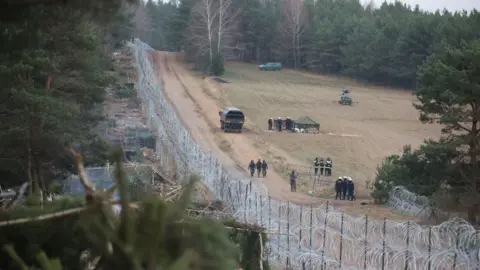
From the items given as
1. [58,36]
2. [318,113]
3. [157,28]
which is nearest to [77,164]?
[58,36]

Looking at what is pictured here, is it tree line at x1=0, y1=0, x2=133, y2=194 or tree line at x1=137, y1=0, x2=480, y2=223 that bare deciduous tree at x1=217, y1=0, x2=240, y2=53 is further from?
tree line at x1=0, y1=0, x2=133, y2=194

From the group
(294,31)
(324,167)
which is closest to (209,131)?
(324,167)

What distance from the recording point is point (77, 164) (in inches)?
79.0

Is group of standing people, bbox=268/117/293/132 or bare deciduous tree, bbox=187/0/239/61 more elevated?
bare deciduous tree, bbox=187/0/239/61

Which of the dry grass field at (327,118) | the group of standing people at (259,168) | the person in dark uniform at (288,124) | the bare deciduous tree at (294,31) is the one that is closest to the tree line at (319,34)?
the bare deciduous tree at (294,31)

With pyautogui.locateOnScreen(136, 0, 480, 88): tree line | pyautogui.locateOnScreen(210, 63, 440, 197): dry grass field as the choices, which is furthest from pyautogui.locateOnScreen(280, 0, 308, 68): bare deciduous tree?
pyautogui.locateOnScreen(210, 63, 440, 197): dry grass field

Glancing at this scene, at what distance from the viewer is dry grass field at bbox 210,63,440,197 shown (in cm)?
3347

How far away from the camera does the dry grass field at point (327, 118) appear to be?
1318 inches

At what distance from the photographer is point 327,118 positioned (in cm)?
4619

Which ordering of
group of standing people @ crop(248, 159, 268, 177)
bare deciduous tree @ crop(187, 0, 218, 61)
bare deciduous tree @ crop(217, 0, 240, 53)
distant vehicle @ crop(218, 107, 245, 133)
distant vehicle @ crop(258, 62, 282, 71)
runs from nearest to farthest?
group of standing people @ crop(248, 159, 268, 177) → distant vehicle @ crop(218, 107, 245, 133) → bare deciduous tree @ crop(187, 0, 218, 61) → bare deciduous tree @ crop(217, 0, 240, 53) → distant vehicle @ crop(258, 62, 282, 71)

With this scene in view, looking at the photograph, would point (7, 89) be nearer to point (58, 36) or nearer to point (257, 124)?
point (58, 36)

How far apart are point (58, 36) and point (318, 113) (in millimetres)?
37646

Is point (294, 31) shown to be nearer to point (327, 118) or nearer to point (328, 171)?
point (327, 118)

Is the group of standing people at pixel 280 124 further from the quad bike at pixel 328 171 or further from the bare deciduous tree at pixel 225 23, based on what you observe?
the bare deciduous tree at pixel 225 23
